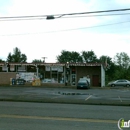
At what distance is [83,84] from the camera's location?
41000 mm

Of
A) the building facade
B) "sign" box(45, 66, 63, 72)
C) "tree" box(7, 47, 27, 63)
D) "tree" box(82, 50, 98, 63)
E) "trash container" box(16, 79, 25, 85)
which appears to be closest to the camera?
"trash container" box(16, 79, 25, 85)

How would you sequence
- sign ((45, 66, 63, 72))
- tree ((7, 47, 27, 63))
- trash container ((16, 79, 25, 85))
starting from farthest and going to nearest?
tree ((7, 47, 27, 63)) → sign ((45, 66, 63, 72)) → trash container ((16, 79, 25, 85))

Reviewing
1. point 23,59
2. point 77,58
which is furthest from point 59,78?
point 77,58

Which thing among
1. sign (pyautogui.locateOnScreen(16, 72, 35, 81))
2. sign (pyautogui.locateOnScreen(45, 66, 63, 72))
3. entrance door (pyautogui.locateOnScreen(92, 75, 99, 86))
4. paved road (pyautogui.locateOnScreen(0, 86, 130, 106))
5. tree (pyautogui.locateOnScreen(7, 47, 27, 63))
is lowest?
paved road (pyautogui.locateOnScreen(0, 86, 130, 106))

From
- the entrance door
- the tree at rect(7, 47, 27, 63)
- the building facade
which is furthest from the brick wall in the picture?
the tree at rect(7, 47, 27, 63)

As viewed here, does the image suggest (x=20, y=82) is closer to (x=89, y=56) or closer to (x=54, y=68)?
(x=54, y=68)

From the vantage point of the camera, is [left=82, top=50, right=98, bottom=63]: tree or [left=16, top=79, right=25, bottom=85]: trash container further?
[left=82, top=50, right=98, bottom=63]: tree

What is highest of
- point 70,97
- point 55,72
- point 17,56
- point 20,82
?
point 17,56

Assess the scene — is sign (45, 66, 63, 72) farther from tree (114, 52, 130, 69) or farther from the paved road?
tree (114, 52, 130, 69)

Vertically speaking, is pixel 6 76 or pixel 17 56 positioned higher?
pixel 17 56

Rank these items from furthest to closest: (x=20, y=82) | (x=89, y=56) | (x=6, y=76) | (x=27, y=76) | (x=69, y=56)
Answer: (x=89, y=56) < (x=69, y=56) < (x=27, y=76) < (x=6, y=76) < (x=20, y=82)

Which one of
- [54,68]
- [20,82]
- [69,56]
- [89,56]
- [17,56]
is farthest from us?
[89,56]

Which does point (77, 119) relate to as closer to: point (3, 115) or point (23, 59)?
point (3, 115)

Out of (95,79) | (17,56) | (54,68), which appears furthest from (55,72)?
(17,56)
